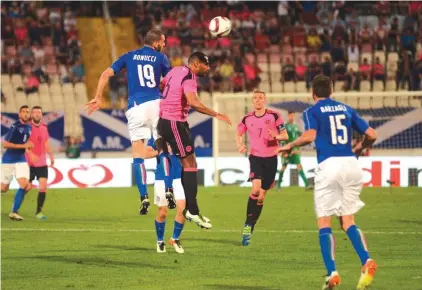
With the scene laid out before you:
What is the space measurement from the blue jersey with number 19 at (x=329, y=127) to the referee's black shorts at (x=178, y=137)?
128 inches

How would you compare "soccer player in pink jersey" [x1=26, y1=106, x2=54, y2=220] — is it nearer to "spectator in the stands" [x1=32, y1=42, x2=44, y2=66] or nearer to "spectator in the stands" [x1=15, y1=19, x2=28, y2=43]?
"spectator in the stands" [x1=32, y1=42, x2=44, y2=66]

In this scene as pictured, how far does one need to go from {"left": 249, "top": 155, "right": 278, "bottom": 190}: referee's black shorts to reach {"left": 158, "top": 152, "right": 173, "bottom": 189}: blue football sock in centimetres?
253

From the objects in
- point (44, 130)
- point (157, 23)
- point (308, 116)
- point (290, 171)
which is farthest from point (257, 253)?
point (157, 23)

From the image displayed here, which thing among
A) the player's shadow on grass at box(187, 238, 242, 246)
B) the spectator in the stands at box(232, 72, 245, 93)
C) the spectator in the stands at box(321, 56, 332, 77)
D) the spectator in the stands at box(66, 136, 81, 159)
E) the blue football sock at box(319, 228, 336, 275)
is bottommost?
the spectator in the stands at box(66, 136, 81, 159)

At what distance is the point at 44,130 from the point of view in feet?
68.9

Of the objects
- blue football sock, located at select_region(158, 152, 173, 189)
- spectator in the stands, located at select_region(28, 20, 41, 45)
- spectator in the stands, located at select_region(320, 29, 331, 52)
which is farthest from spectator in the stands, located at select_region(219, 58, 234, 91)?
blue football sock, located at select_region(158, 152, 173, 189)

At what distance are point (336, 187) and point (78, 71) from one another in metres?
26.5

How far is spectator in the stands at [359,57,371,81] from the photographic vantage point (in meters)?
33.9

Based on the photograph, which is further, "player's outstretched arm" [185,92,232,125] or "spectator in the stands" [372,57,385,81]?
"spectator in the stands" [372,57,385,81]

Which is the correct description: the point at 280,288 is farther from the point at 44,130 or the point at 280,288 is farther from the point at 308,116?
the point at 44,130

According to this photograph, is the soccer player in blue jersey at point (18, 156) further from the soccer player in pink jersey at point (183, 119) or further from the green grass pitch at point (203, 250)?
the soccer player in pink jersey at point (183, 119)

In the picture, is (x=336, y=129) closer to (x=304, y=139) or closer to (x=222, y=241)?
(x=304, y=139)

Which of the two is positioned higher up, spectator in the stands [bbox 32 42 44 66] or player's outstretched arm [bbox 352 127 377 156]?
player's outstretched arm [bbox 352 127 377 156]

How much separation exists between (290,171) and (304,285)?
20.1m
